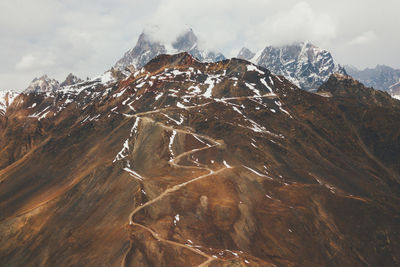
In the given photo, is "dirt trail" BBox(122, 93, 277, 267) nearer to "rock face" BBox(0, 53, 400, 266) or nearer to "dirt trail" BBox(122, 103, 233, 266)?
"dirt trail" BBox(122, 103, 233, 266)

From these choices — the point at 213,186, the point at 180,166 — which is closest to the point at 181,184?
the point at 213,186

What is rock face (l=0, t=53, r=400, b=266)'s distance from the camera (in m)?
64.4

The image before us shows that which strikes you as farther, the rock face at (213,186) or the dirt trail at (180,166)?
the rock face at (213,186)

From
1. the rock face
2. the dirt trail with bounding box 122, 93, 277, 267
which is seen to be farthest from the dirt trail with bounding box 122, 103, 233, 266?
the rock face

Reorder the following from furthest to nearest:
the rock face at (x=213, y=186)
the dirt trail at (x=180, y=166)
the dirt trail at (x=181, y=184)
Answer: the rock face at (x=213, y=186)
the dirt trail at (x=180, y=166)
the dirt trail at (x=181, y=184)

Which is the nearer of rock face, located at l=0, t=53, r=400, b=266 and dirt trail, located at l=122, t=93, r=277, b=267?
dirt trail, located at l=122, t=93, r=277, b=267

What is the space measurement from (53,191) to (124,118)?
50.0 m

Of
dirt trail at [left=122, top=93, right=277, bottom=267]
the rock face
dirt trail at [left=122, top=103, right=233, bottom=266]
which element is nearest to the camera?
dirt trail at [left=122, top=103, right=233, bottom=266]

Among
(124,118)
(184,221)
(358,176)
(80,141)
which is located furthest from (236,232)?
(80,141)

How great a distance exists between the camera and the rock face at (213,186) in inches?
2534

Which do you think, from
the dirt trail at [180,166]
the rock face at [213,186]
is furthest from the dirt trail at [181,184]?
the rock face at [213,186]

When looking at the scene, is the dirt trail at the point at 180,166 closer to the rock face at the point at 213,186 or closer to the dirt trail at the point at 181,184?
the dirt trail at the point at 181,184

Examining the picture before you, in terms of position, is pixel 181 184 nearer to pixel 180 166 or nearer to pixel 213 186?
pixel 213 186

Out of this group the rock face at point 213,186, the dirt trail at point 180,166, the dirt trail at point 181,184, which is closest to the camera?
the dirt trail at point 181,184
